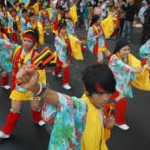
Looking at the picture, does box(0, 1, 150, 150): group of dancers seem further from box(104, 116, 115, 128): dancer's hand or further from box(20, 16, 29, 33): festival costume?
box(20, 16, 29, 33): festival costume

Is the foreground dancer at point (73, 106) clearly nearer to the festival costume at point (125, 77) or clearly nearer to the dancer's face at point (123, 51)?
the festival costume at point (125, 77)

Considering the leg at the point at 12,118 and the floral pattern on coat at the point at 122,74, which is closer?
the leg at the point at 12,118

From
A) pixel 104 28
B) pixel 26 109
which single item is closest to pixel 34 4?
pixel 104 28

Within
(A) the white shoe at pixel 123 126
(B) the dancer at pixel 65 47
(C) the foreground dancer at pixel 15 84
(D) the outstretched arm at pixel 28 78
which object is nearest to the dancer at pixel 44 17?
(B) the dancer at pixel 65 47

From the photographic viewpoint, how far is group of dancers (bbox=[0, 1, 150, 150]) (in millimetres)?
1443

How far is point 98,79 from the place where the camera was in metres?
1.45

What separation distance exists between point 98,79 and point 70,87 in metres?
3.55

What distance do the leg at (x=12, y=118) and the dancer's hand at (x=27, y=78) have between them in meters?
1.93

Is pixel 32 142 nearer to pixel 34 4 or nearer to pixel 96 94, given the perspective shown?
pixel 96 94

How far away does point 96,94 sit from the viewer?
59.0 inches

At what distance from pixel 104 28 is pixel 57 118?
16.3 feet

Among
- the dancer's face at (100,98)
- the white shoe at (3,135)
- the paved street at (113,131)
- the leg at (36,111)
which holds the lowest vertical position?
the paved street at (113,131)

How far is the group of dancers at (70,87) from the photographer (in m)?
1.44

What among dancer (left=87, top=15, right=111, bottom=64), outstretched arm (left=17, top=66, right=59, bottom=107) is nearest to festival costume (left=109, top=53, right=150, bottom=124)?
dancer (left=87, top=15, right=111, bottom=64)
